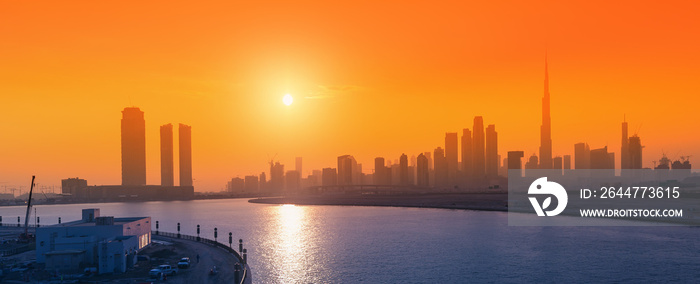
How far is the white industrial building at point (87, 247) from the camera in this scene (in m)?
55.8

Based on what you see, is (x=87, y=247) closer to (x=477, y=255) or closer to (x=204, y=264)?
(x=204, y=264)

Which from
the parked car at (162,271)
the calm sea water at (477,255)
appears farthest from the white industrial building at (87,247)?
the calm sea water at (477,255)

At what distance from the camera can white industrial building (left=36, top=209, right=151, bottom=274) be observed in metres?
55.8

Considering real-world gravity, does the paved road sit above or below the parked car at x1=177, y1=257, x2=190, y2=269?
below

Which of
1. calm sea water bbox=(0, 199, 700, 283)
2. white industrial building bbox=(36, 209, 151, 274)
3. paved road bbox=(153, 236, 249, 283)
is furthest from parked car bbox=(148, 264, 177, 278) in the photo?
calm sea water bbox=(0, 199, 700, 283)

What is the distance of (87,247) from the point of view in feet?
193

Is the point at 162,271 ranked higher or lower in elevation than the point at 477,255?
higher

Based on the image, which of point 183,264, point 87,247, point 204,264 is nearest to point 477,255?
point 204,264

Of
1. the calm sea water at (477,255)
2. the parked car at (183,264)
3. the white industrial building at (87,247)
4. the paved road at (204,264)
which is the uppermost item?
the white industrial building at (87,247)

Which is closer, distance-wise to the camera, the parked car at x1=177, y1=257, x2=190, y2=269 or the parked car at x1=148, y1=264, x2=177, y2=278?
the parked car at x1=148, y1=264, x2=177, y2=278

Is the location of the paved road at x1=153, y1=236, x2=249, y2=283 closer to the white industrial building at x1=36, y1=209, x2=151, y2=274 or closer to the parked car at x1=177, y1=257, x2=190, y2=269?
the parked car at x1=177, y1=257, x2=190, y2=269

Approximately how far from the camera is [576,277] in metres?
57.3

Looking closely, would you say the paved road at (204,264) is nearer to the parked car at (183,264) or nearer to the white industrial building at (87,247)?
the parked car at (183,264)

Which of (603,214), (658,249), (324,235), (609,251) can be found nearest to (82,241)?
(324,235)
